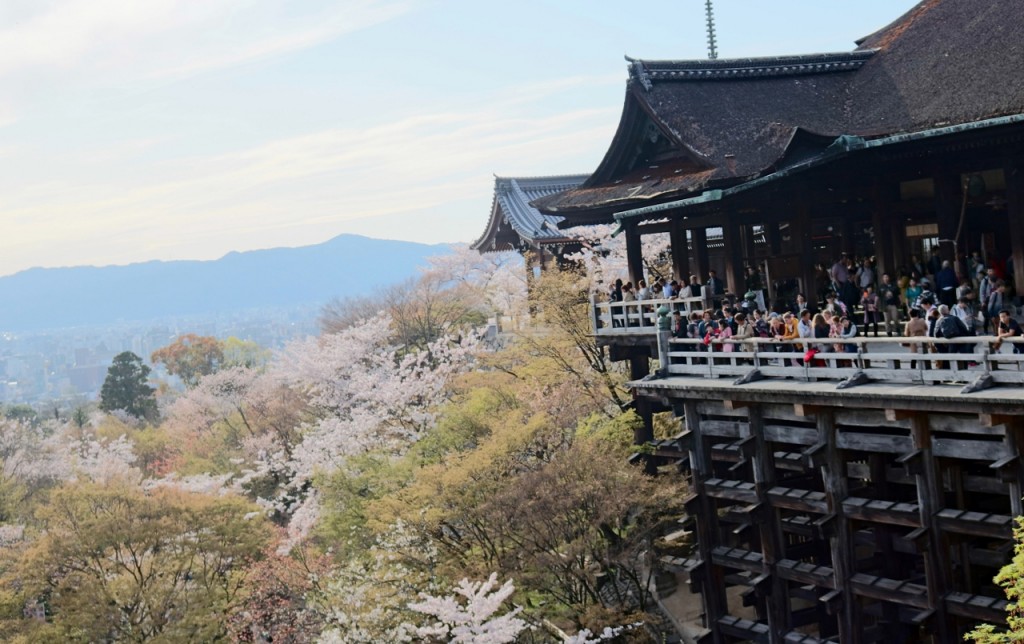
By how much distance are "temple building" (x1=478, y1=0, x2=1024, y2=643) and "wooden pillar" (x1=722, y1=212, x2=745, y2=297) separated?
0.05 m

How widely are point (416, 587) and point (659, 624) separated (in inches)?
220

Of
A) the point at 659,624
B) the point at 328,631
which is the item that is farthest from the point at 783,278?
the point at 328,631

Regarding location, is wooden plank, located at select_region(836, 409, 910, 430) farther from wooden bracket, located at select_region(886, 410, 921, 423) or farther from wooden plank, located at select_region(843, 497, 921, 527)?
wooden plank, located at select_region(843, 497, 921, 527)

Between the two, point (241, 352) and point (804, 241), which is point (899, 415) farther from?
point (241, 352)

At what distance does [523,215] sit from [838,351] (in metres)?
30.1

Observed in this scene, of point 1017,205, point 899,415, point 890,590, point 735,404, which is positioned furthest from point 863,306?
point 890,590

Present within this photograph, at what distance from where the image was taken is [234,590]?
1320 inches

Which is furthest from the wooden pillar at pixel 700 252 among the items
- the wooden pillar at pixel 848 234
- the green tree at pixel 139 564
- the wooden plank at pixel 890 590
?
the green tree at pixel 139 564

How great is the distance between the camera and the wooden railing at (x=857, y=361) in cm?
1781

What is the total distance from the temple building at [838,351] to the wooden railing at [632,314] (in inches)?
3.4

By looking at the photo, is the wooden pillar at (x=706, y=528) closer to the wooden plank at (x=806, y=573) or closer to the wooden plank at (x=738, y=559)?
the wooden plank at (x=738, y=559)

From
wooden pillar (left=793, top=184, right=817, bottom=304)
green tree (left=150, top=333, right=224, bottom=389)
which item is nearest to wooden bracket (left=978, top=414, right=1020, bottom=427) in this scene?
wooden pillar (left=793, top=184, right=817, bottom=304)

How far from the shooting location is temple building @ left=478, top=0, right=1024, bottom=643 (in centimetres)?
1920

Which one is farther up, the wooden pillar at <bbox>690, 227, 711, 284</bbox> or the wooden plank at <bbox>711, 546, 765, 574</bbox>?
the wooden pillar at <bbox>690, 227, 711, 284</bbox>
